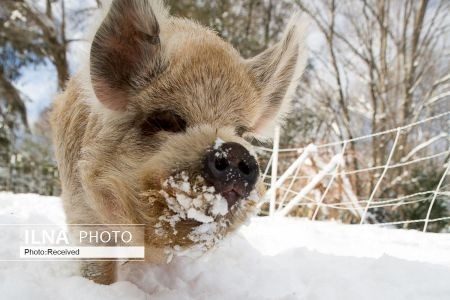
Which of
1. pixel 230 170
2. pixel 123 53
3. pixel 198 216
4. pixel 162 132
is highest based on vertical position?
pixel 123 53

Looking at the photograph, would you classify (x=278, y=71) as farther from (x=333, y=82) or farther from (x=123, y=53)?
(x=333, y=82)

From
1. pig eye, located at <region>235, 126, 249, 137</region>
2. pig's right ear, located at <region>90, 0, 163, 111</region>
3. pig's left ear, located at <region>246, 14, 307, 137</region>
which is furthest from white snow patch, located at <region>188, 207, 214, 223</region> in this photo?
pig's left ear, located at <region>246, 14, 307, 137</region>

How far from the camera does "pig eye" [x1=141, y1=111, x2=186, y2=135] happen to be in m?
1.78

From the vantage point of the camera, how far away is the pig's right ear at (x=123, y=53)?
6.26 ft

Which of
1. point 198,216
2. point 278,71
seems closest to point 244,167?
point 198,216

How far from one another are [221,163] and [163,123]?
466 millimetres

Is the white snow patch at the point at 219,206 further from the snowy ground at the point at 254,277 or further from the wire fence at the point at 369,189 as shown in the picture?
the wire fence at the point at 369,189

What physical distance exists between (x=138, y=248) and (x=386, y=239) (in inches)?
105

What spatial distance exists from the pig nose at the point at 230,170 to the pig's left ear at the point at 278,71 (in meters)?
0.91

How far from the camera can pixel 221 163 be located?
4.77ft

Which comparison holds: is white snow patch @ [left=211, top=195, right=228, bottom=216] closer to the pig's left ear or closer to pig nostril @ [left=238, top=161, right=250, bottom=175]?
pig nostril @ [left=238, top=161, right=250, bottom=175]

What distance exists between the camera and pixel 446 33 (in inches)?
517

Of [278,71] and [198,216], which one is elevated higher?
[278,71]

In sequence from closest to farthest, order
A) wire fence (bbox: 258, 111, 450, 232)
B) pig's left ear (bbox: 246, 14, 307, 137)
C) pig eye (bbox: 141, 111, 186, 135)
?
pig eye (bbox: 141, 111, 186, 135) < pig's left ear (bbox: 246, 14, 307, 137) < wire fence (bbox: 258, 111, 450, 232)
